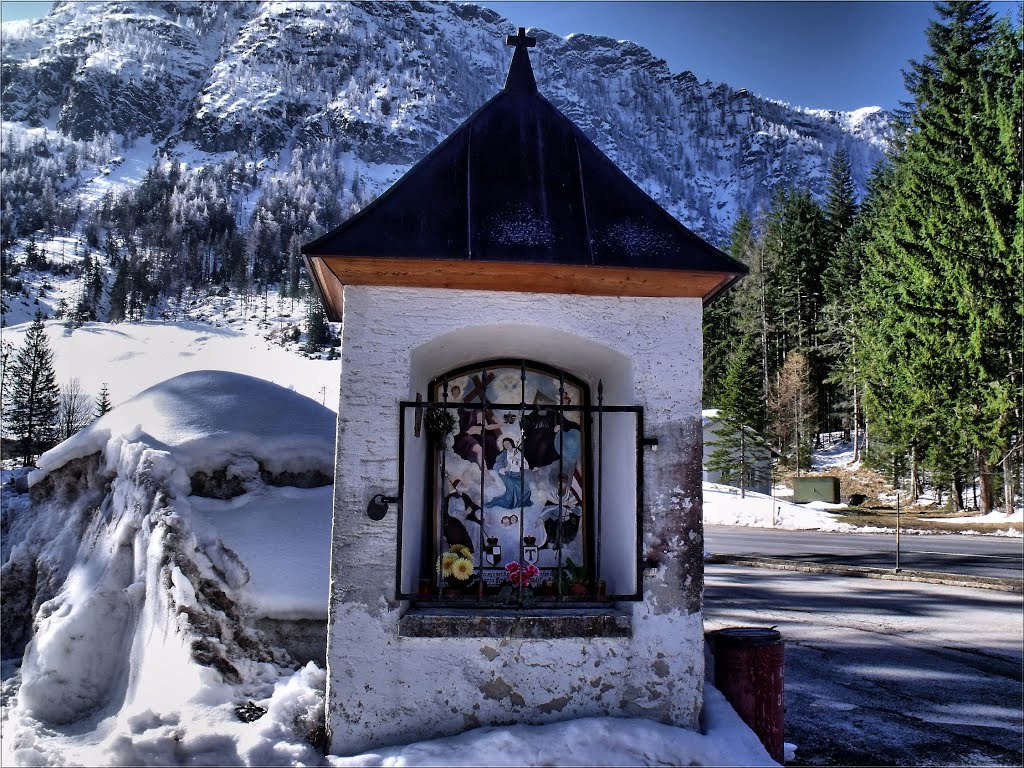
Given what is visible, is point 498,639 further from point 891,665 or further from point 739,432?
point 739,432

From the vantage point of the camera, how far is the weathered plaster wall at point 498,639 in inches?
142

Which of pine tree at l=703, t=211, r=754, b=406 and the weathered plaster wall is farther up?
pine tree at l=703, t=211, r=754, b=406

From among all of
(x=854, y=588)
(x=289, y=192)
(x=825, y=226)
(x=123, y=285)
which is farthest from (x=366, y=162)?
(x=854, y=588)

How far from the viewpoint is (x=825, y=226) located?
1809 inches

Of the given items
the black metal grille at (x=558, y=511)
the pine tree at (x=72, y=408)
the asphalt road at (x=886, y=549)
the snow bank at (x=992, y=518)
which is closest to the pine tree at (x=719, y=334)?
the snow bank at (x=992, y=518)

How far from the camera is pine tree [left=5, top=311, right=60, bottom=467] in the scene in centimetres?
3603

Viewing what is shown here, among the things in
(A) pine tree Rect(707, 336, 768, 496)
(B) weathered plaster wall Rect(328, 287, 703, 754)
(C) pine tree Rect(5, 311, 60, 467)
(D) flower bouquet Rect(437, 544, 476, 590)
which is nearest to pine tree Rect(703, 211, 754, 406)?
(A) pine tree Rect(707, 336, 768, 496)

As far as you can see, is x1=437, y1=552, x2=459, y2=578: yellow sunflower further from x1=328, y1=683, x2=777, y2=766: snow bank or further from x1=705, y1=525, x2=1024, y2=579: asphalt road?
x1=705, y1=525, x2=1024, y2=579: asphalt road

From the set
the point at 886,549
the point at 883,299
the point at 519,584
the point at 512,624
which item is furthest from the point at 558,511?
the point at 883,299

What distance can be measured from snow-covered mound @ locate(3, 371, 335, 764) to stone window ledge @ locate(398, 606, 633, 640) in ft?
2.64

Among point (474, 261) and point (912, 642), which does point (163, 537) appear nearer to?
point (474, 261)

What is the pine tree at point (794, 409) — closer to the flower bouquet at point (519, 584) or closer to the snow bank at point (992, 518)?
the snow bank at point (992, 518)

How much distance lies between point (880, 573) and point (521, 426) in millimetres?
10497

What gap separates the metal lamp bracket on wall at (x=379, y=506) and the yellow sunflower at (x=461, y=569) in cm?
95
